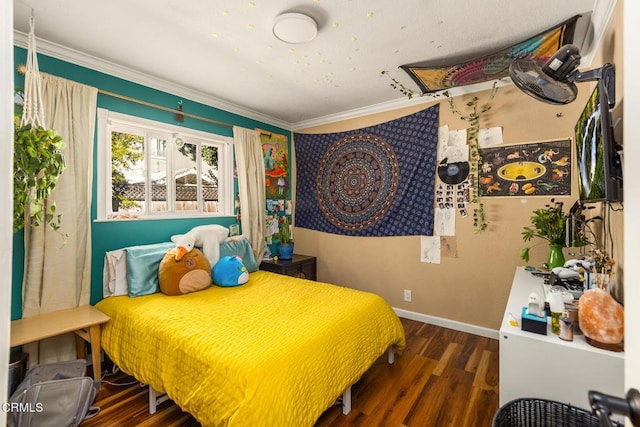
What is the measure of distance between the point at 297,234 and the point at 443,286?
2.07 m

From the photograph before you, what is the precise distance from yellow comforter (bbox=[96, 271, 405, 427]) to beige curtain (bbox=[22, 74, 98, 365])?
0.32 meters

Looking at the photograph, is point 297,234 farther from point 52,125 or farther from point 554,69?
point 554,69

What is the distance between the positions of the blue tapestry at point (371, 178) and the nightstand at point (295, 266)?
1.55ft

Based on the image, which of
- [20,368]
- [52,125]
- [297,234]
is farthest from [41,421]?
[297,234]

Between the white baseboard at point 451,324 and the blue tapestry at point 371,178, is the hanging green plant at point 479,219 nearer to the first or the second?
the blue tapestry at point 371,178

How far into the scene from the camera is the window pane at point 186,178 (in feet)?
9.91

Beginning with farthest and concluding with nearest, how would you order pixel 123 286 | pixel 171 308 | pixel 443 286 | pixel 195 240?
pixel 443 286 < pixel 195 240 < pixel 123 286 < pixel 171 308

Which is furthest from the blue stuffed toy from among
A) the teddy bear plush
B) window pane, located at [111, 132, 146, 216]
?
window pane, located at [111, 132, 146, 216]

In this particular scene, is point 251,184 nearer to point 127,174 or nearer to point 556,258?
point 127,174

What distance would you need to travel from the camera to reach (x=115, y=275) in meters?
2.36

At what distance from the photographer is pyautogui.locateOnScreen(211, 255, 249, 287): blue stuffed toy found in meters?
2.62

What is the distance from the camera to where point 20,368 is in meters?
1.87

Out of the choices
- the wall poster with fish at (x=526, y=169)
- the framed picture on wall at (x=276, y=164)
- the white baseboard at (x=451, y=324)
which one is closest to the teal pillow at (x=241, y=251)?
the framed picture on wall at (x=276, y=164)

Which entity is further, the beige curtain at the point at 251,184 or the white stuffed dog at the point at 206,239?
the beige curtain at the point at 251,184
